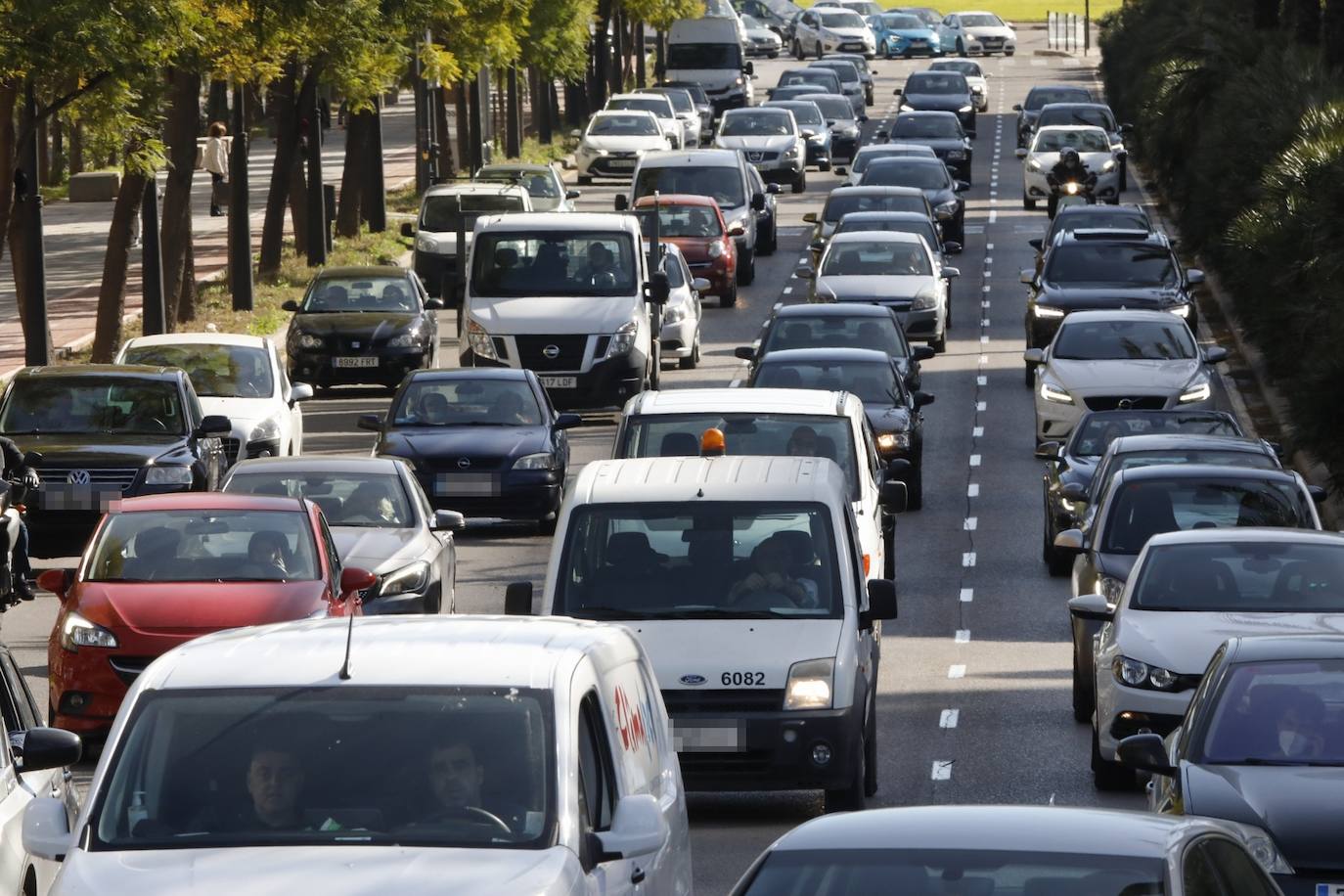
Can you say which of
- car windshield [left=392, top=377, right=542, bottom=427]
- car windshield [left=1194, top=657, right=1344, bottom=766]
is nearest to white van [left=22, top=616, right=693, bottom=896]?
car windshield [left=1194, top=657, right=1344, bottom=766]

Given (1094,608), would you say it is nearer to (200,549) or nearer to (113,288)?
(200,549)

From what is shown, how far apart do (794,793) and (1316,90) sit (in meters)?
21.9

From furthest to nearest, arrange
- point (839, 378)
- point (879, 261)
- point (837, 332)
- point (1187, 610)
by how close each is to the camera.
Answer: point (879, 261), point (837, 332), point (839, 378), point (1187, 610)

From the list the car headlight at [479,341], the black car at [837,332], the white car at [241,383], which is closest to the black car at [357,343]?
the car headlight at [479,341]

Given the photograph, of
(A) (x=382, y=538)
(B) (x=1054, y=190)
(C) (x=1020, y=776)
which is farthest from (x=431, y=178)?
(C) (x=1020, y=776)

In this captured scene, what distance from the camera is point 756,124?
2382 inches

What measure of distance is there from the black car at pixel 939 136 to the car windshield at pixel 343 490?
39.6 meters

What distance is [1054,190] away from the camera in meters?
54.2

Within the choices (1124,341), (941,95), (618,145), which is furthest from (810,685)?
(941,95)

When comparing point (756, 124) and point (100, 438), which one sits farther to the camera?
point (756, 124)

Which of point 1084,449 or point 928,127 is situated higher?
point 928,127

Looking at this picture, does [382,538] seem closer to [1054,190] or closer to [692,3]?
[1054,190]

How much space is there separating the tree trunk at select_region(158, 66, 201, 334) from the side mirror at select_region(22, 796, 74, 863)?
2930 centimetres

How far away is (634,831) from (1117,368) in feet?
74.2
